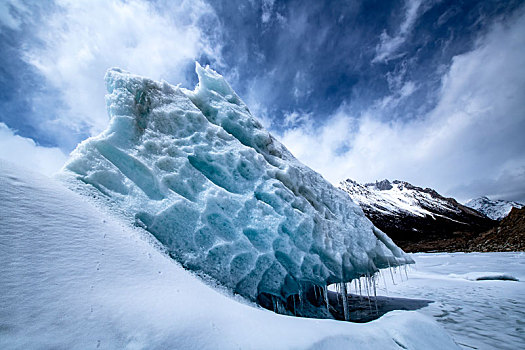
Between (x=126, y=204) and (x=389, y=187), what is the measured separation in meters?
214

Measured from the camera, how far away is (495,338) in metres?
4.03

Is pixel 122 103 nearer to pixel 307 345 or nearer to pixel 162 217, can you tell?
pixel 162 217

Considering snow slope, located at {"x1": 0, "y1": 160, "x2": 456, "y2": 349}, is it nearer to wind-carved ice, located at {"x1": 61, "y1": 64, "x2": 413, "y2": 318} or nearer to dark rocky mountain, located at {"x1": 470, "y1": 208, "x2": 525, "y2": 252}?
wind-carved ice, located at {"x1": 61, "y1": 64, "x2": 413, "y2": 318}

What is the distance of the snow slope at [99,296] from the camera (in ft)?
4.44

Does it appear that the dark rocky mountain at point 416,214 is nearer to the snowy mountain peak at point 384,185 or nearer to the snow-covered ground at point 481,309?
the snowy mountain peak at point 384,185

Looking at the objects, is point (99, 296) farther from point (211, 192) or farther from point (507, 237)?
point (507, 237)

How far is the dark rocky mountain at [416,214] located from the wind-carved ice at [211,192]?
2943 inches

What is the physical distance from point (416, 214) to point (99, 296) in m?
139

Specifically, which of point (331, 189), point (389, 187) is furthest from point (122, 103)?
point (389, 187)

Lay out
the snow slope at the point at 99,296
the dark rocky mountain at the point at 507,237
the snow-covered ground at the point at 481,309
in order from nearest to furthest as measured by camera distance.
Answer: the snow slope at the point at 99,296
the snow-covered ground at the point at 481,309
the dark rocky mountain at the point at 507,237

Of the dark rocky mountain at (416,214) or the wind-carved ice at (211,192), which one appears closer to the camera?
the wind-carved ice at (211,192)

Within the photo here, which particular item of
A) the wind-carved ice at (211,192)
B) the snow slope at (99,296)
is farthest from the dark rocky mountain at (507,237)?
the snow slope at (99,296)

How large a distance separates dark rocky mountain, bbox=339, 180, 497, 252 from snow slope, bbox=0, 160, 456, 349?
254ft

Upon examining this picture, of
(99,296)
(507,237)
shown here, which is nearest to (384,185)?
(507,237)
